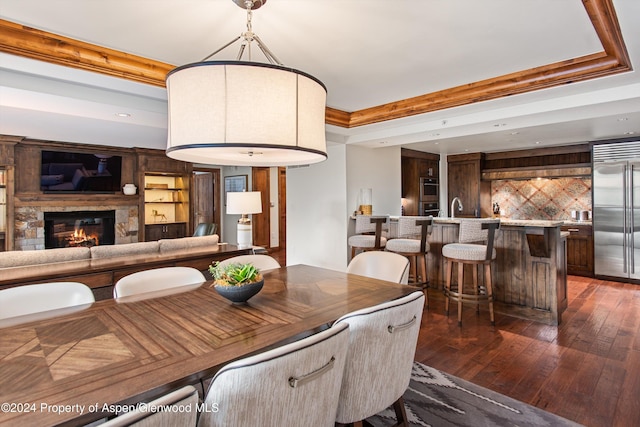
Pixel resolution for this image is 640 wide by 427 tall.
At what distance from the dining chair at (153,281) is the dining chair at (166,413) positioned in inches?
55.5

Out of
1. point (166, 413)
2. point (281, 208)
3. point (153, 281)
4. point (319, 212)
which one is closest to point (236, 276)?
point (153, 281)

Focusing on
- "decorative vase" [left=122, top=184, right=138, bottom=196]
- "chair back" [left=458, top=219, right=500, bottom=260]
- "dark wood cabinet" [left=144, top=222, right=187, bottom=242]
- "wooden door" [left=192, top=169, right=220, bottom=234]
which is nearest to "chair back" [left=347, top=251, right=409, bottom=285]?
"chair back" [left=458, top=219, right=500, bottom=260]

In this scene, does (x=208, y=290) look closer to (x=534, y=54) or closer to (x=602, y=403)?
(x=602, y=403)

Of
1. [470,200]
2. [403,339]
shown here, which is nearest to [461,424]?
[403,339]

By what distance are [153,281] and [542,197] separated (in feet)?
23.3

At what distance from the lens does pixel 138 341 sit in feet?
4.29

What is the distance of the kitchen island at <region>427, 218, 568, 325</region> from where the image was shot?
3568mm

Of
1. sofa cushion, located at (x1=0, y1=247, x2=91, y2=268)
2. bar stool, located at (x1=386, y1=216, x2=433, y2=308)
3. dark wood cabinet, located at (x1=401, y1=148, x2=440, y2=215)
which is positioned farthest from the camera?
dark wood cabinet, located at (x1=401, y1=148, x2=440, y2=215)

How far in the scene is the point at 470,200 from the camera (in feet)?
23.6

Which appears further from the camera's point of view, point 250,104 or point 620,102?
point 620,102

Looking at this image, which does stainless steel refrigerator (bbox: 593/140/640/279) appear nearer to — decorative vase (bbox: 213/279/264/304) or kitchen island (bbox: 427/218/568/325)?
kitchen island (bbox: 427/218/568/325)

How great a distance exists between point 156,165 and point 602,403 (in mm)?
7350

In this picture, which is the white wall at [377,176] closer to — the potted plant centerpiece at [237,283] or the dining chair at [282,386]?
the potted plant centerpiece at [237,283]

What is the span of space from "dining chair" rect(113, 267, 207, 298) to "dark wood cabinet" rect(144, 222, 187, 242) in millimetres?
5545
